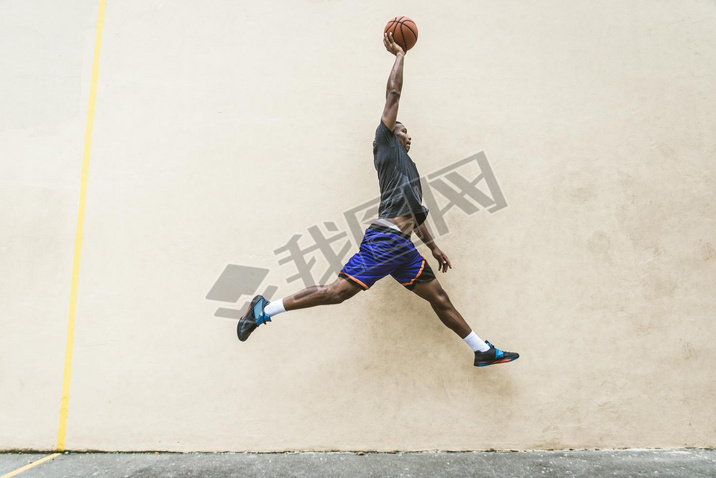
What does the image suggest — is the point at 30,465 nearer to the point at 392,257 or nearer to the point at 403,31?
the point at 392,257

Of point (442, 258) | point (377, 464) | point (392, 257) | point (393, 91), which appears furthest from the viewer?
point (442, 258)

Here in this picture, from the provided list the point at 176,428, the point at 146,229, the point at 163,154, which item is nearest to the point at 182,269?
the point at 146,229

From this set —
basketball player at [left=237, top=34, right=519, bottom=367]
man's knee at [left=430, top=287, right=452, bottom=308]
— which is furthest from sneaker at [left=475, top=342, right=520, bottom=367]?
man's knee at [left=430, top=287, right=452, bottom=308]

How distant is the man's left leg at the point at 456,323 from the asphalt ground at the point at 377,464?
71 cm

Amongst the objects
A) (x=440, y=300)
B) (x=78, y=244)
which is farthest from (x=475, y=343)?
(x=78, y=244)

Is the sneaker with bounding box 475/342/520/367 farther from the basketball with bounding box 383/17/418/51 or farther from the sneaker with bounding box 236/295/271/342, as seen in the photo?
the basketball with bounding box 383/17/418/51

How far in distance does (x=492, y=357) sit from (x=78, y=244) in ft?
10.8

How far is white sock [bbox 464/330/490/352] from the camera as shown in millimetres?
3145

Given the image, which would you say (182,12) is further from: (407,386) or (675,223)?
(675,223)

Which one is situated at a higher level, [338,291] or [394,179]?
[394,179]

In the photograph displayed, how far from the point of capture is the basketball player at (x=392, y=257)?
293 cm

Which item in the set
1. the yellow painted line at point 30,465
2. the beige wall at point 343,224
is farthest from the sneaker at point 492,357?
the yellow painted line at point 30,465

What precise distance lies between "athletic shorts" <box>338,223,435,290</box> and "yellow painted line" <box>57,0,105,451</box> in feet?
7.16

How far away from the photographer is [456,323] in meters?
3.13
